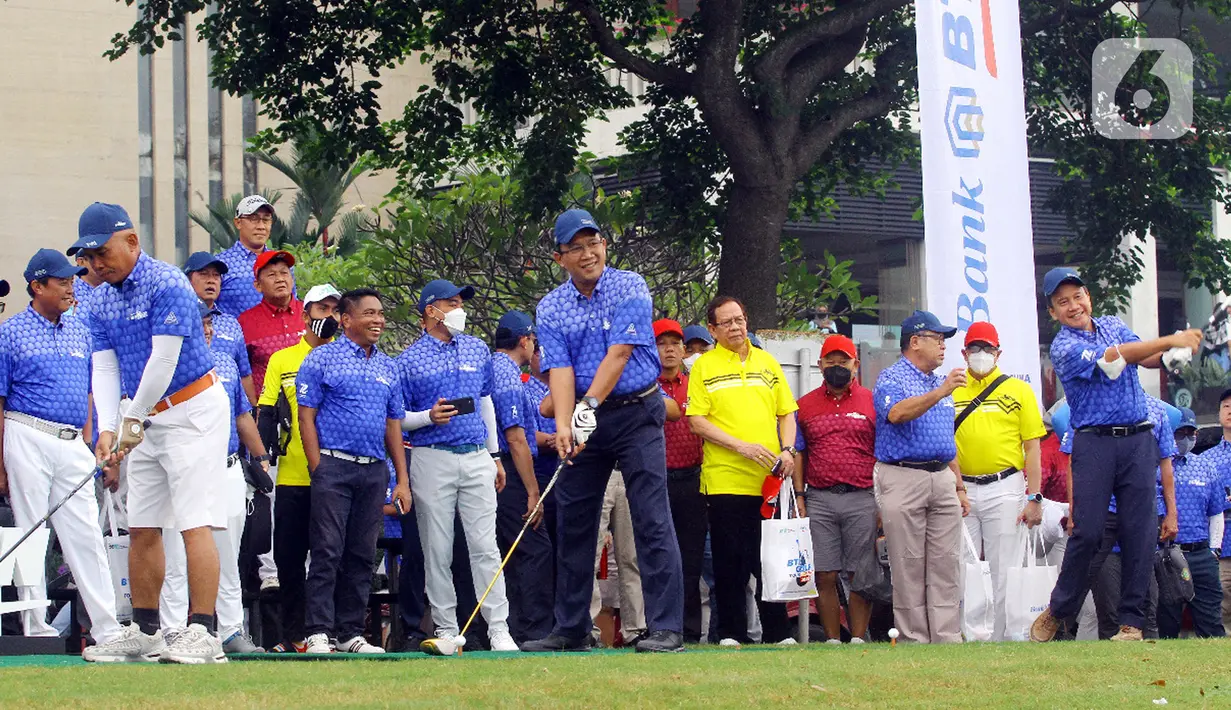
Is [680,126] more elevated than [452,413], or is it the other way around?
[680,126]

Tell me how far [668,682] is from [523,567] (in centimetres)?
473

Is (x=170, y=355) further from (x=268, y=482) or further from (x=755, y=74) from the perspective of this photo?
(x=755, y=74)

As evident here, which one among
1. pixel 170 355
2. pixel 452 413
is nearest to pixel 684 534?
pixel 452 413

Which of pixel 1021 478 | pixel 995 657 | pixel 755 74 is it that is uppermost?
pixel 755 74

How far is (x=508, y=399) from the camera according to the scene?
478 inches

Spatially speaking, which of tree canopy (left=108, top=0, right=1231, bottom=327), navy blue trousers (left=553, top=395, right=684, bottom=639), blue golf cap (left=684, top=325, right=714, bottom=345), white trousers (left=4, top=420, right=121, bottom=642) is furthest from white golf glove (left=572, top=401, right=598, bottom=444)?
tree canopy (left=108, top=0, right=1231, bottom=327)

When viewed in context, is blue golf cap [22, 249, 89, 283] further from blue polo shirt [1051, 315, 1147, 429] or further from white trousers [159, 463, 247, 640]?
blue polo shirt [1051, 315, 1147, 429]

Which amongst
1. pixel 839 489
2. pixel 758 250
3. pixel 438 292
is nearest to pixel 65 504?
→ pixel 438 292

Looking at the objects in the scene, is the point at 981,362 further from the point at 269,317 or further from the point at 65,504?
the point at 65,504

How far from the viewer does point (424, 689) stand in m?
Answer: 7.12

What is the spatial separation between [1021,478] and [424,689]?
657 cm

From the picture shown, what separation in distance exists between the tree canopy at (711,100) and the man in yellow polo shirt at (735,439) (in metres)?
6.83

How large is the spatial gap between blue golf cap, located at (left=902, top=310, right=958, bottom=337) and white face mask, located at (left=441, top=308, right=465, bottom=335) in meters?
2.98

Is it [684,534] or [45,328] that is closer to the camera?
[45,328]
